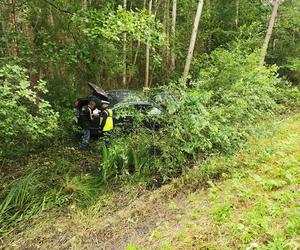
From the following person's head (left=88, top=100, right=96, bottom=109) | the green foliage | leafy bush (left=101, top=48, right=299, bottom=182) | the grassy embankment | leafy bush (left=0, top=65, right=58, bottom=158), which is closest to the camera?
the grassy embankment

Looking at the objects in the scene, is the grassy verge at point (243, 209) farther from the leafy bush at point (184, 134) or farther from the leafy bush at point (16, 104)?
the leafy bush at point (16, 104)

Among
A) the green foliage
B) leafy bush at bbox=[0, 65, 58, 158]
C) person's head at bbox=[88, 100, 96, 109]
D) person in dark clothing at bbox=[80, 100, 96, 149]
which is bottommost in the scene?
person in dark clothing at bbox=[80, 100, 96, 149]

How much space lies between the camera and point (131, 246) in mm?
3455

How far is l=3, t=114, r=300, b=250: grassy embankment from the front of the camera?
3096 mm

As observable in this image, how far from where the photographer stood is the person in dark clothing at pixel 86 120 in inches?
283

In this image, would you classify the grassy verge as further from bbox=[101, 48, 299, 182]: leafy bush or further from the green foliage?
the green foliage

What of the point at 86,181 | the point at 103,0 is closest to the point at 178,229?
the point at 86,181

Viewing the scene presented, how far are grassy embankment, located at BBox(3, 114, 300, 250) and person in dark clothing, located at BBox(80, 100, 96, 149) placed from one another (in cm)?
248

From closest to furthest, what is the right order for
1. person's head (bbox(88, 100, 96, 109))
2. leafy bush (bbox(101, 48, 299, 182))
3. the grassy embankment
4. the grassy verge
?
the grassy verge, the grassy embankment, leafy bush (bbox(101, 48, 299, 182)), person's head (bbox(88, 100, 96, 109))

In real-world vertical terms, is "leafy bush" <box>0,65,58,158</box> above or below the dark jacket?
above

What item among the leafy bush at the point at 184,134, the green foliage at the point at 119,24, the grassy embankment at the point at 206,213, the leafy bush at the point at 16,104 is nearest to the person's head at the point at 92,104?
the leafy bush at the point at 184,134

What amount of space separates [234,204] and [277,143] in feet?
8.99

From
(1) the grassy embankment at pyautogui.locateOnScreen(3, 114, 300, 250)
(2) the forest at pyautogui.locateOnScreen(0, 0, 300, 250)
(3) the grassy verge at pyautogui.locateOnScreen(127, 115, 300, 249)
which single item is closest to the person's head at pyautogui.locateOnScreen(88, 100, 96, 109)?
(2) the forest at pyautogui.locateOnScreen(0, 0, 300, 250)

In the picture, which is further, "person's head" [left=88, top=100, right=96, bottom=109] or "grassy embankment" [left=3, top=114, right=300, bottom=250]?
"person's head" [left=88, top=100, right=96, bottom=109]
